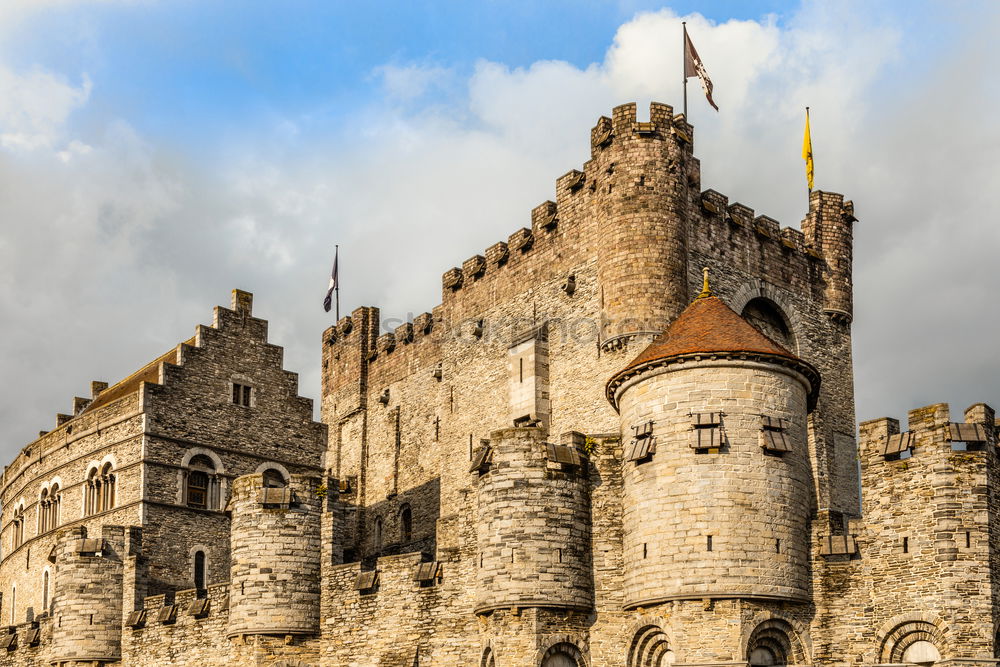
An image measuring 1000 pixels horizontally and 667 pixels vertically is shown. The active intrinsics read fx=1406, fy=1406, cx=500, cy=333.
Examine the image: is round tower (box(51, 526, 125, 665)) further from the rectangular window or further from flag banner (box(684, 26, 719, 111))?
flag banner (box(684, 26, 719, 111))

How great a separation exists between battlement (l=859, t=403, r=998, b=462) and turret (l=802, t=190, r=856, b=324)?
1415 centimetres

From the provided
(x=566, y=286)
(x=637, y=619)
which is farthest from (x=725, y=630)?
(x=566, y=286)

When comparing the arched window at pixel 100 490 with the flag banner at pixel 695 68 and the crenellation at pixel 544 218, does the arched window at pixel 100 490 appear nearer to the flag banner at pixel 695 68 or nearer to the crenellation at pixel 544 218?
the crenellation at pixel 544 218

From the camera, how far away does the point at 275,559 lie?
3481cm

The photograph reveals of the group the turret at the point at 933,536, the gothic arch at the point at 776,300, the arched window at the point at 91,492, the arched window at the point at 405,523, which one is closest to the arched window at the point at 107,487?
the arched window at the point at 91,492

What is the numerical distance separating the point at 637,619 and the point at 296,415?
22582 mm

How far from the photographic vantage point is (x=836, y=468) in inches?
1569

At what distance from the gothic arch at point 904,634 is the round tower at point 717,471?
181 centimetres

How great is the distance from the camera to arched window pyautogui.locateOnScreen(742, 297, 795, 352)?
4034 centimetres

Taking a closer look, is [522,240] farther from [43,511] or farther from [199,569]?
[43,511]

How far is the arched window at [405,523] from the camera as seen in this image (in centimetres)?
4616

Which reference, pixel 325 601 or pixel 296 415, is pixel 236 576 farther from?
pixel 296 415

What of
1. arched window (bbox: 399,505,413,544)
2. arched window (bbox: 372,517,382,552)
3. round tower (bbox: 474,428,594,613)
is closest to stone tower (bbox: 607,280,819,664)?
round tower (bbox: 474,428,594,613)

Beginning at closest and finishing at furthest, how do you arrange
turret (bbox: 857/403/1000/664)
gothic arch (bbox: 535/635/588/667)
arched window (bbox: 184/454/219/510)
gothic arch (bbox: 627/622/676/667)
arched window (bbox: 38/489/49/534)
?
turret (bbox: 857/403/1000/664), gothic arch (bbox: 627/622/676/667), gothic arch (bbox: 535/635/588/667), arched window (bbox: 184/454/219/510), arched window (bbox: 38/489/49/534)
